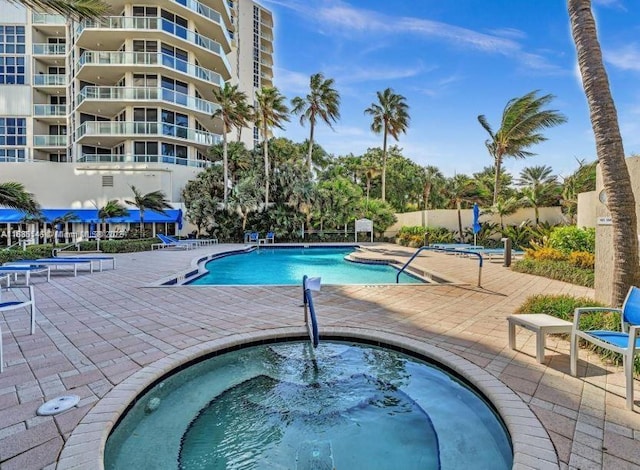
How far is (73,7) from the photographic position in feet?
20.9

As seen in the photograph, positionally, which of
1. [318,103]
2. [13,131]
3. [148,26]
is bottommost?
[13,131]

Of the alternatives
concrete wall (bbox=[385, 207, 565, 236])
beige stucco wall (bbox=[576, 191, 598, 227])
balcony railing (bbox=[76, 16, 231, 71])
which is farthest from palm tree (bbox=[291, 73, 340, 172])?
beige stucco wall (bbox=[576, 191, 598, 227])

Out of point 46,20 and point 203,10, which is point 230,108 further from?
point 46,20

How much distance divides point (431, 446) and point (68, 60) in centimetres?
3753

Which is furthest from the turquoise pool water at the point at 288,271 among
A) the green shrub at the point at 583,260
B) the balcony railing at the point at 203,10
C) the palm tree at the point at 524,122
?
the balcony railing at the point at 203,10

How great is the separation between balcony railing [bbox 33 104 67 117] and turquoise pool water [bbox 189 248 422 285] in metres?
22.9

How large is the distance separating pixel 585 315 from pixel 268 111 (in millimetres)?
23577

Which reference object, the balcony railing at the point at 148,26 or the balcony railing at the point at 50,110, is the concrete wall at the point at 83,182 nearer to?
the balcony railing at the point at 50,110

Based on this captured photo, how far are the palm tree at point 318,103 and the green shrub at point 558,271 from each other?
67.1 ft

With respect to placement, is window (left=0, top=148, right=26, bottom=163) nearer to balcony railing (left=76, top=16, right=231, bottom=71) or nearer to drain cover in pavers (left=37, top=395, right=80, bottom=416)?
balcony railing (left=76, top=16, right=231, bottom=71)

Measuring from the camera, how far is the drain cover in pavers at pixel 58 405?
3.08m

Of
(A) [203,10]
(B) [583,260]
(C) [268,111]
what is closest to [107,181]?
(C) [268,111]

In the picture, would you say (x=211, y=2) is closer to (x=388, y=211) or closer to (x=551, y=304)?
(x=388, y=211)

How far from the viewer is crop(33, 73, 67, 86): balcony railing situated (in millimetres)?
29562
